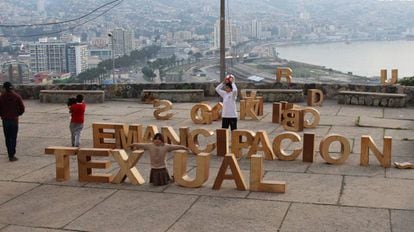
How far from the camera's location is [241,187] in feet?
30.7

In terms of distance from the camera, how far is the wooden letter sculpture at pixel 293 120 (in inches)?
582

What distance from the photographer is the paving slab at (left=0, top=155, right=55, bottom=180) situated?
10797 mm

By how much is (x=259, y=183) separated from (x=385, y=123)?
25.9 ft

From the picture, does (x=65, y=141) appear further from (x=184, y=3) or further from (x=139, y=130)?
(x=184, y=3)

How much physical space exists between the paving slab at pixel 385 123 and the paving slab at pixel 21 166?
27.5ft

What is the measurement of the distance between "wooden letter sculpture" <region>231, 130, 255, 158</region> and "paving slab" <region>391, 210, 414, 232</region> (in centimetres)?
403

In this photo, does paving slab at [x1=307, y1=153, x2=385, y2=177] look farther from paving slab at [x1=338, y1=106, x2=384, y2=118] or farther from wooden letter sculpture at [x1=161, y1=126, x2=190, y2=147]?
paving slab at [x1=338, y1=106, x2=384, y2=118]

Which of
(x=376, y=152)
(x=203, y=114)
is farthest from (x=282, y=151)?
(x=203, y=114)

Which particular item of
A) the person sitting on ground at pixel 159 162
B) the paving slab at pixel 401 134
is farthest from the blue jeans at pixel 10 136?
the paving slab at pixel 401 134

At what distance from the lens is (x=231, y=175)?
9.48 metres

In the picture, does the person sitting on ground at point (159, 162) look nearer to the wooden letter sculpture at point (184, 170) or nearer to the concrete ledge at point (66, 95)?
the wooden letter sculpture at point (184, 170)

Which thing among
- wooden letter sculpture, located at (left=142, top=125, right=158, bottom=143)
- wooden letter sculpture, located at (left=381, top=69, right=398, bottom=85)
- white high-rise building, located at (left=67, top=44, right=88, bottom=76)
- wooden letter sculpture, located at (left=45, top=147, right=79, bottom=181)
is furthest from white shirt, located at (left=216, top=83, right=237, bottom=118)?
white high-rise building, located at (left=67, top=44, right=88, bottom=76)

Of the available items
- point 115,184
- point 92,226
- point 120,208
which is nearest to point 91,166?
point 115,184

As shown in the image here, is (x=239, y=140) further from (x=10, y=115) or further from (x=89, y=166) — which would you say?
(x=10, y=115)
